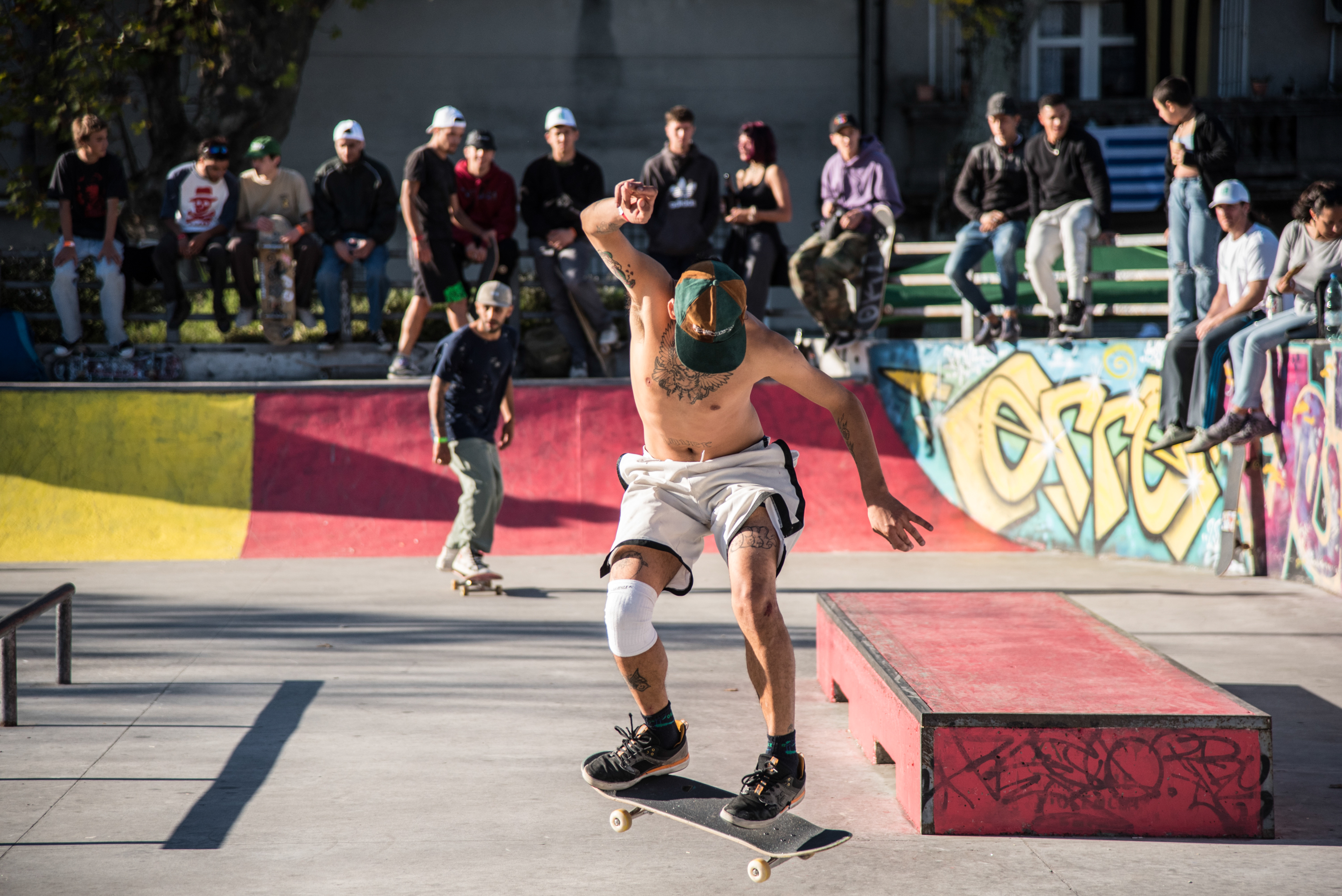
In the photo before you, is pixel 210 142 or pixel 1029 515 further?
pixel 210 142

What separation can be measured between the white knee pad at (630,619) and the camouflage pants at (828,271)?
692cm

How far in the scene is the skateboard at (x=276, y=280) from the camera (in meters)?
11.7

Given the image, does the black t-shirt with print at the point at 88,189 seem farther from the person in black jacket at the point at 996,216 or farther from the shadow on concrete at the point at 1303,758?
the shadow on concrete at the point at 1303,758

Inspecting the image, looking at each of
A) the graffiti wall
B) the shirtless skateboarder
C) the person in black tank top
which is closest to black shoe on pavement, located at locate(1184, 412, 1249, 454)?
the graffiti wall

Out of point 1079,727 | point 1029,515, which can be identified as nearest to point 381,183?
point 1029,515

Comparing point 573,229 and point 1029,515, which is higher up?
point 573,229

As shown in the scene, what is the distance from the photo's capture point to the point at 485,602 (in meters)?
8.49

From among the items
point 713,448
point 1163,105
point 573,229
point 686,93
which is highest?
point 686,93

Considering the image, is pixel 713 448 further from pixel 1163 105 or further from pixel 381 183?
pixel 381 183

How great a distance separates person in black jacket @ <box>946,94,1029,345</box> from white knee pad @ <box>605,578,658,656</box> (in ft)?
23.1

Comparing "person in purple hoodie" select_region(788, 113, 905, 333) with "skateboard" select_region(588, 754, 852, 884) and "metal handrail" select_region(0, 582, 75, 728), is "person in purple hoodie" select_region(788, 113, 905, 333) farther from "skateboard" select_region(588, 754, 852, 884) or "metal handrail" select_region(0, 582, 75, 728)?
"skateboard" select_region(588, 754, 852, 884)

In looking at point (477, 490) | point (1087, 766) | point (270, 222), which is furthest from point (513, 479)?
point (1087, 766)

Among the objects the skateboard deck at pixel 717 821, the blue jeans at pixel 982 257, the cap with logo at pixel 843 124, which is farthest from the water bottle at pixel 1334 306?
the skateboard deck at pixel 717 821

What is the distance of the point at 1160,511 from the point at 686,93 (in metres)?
11.5
